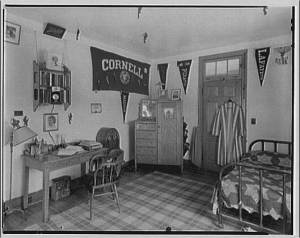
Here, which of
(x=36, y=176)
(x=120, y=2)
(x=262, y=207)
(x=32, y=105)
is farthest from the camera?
(x=36, y=176)

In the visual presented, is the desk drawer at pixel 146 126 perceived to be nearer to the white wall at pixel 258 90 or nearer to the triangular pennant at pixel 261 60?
the white wall at pixel 258 90

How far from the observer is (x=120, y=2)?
4.05ft

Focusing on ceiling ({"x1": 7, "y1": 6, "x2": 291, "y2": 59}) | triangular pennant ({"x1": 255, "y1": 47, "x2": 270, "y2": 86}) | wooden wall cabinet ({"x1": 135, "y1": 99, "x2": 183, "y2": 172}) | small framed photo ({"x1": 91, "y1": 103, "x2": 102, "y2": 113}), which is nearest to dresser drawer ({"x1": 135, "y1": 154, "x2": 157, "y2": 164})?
wooden wall cabinet ({"x1": 135, "y1": 99, "x2": 183, "y2": 172})

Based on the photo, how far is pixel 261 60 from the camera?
2.06 meters

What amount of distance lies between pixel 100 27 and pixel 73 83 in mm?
600

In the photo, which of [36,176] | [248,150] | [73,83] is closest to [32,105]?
[73,83]

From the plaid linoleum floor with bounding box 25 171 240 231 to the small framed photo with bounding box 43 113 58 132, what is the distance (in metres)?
0.82

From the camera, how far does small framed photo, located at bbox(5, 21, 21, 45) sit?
4.50ft

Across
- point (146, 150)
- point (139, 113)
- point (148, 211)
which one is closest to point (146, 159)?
point (146, 150)

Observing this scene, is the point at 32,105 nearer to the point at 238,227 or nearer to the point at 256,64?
the point at 238,227

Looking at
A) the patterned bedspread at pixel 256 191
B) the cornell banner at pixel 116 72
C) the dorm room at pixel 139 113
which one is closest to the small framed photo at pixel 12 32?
the dorm room at pixel 139 113

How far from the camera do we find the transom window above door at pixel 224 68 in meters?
2.22

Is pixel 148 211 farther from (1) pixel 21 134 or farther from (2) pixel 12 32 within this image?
(2) pixel 12 32

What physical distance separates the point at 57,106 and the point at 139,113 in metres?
1.19
